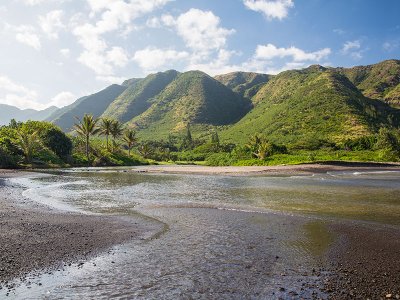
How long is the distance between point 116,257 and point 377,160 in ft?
240

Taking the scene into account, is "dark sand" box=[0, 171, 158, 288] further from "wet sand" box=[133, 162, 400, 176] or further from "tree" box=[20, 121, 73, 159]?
"tree" box=[20, 121, 73, 159]

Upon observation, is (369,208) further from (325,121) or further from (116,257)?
(325,121)

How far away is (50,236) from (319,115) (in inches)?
4819

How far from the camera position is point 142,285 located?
8.23m

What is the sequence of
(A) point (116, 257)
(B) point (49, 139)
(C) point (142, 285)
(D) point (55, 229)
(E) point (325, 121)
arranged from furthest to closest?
(E) point (325, 121)
(B) point (49, 139)
(D) point (55, 229)
(A) point (116, 257)
(C) point (142, 285)

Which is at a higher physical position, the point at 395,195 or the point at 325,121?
the point at 325,121

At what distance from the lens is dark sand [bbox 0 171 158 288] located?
930 cm

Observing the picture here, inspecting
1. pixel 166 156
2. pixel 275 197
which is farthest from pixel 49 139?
pixel 275 197

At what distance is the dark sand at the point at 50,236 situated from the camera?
9.30 metres

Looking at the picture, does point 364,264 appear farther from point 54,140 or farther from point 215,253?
point 54,140

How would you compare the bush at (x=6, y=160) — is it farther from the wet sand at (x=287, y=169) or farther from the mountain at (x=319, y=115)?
the mountain at (x=319, y=115)

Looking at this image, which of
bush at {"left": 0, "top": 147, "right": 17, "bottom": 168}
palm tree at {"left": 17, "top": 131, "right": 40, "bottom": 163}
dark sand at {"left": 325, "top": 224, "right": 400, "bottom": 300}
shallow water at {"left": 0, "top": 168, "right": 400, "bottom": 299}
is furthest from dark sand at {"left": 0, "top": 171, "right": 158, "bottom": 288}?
palm tree at {"left": 17, "top": 131, "right": 40, "bottom": 163}

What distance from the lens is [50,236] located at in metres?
12.1

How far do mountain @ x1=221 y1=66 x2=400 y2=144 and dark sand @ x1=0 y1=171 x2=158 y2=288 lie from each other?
92.5 metres
